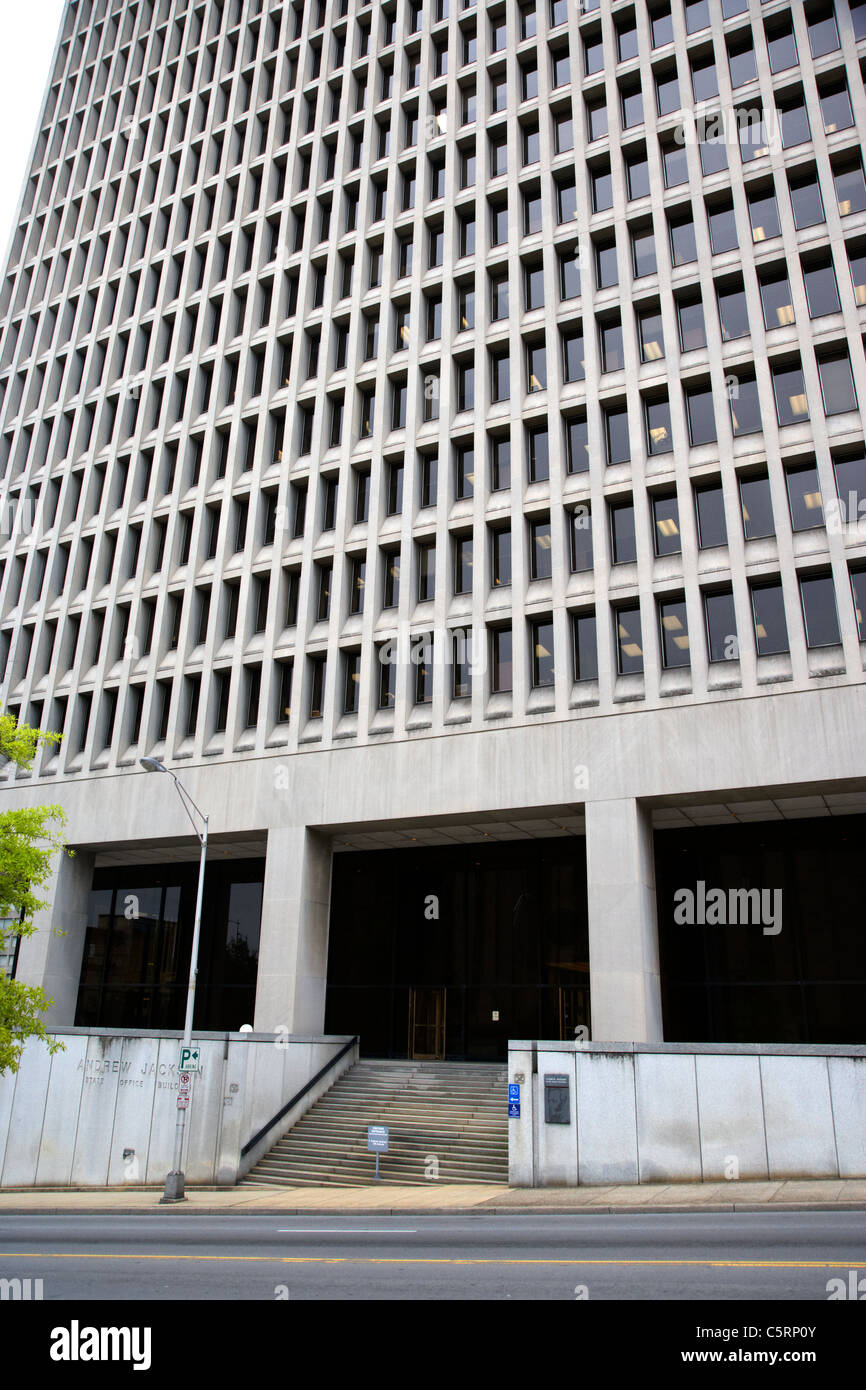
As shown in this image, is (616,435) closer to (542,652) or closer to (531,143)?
(542,652)

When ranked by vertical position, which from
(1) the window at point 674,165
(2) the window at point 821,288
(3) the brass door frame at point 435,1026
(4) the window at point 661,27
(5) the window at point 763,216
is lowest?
(3) the brass door frame at point 435,1026

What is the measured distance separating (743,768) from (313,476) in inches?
712

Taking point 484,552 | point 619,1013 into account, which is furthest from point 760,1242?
point 484,552

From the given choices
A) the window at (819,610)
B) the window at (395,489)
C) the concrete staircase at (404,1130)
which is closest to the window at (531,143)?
the window at (395,489)

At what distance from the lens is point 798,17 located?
29922 mm

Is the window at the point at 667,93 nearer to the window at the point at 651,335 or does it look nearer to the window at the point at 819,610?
the window at the point at 651,335

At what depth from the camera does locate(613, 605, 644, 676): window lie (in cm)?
2720

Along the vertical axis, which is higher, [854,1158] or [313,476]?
[313,476]

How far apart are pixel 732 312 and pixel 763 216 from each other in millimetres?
3115

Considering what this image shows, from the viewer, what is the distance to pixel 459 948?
104 ft

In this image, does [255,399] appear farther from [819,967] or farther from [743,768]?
[819,967]

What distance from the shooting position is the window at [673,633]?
26.5m

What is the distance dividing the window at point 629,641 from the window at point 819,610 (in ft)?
14.2

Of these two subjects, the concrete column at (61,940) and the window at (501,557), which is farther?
the concrete column at (61,940)
